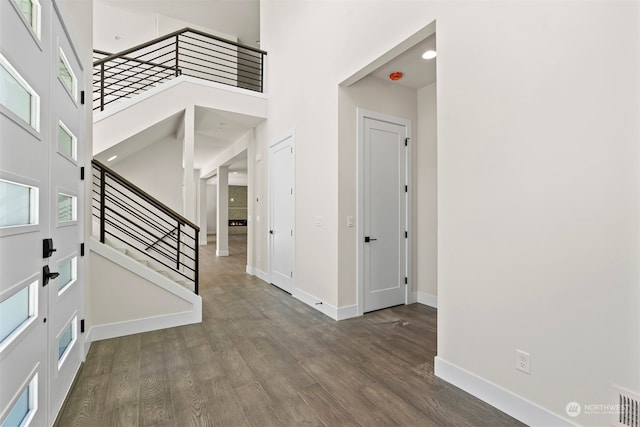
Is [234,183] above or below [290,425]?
above

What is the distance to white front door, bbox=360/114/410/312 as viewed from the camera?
3.69 m

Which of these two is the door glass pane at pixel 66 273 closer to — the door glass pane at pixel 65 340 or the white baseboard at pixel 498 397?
the door glass pane at pixel 65 340

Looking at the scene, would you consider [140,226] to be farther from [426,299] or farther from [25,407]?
[426,299]

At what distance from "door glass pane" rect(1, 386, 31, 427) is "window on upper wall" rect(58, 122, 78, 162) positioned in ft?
4.38

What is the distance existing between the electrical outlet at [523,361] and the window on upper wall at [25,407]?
2.52 m

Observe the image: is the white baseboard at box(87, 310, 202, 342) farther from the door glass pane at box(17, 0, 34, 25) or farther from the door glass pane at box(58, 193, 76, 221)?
the door glass pane at box(17, 0, 34, 25)

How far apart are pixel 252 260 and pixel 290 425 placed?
4448mm

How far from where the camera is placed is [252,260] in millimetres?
6055

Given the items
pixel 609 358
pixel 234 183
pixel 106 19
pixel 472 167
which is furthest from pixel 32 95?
pixel 234 183

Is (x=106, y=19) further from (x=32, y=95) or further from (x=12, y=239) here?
(x=12, y=239)

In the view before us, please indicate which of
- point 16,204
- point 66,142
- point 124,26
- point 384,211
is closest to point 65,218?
point 66,142

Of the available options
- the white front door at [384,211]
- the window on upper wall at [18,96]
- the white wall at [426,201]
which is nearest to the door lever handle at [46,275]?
the window on upper wall at [18,96]

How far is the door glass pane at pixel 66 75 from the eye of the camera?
192 cm

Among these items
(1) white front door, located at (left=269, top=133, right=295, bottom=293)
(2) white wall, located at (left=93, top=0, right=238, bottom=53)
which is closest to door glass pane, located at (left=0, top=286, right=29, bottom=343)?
(1) white front door, located at (left=269, top=133, right=295, bottom=293)
